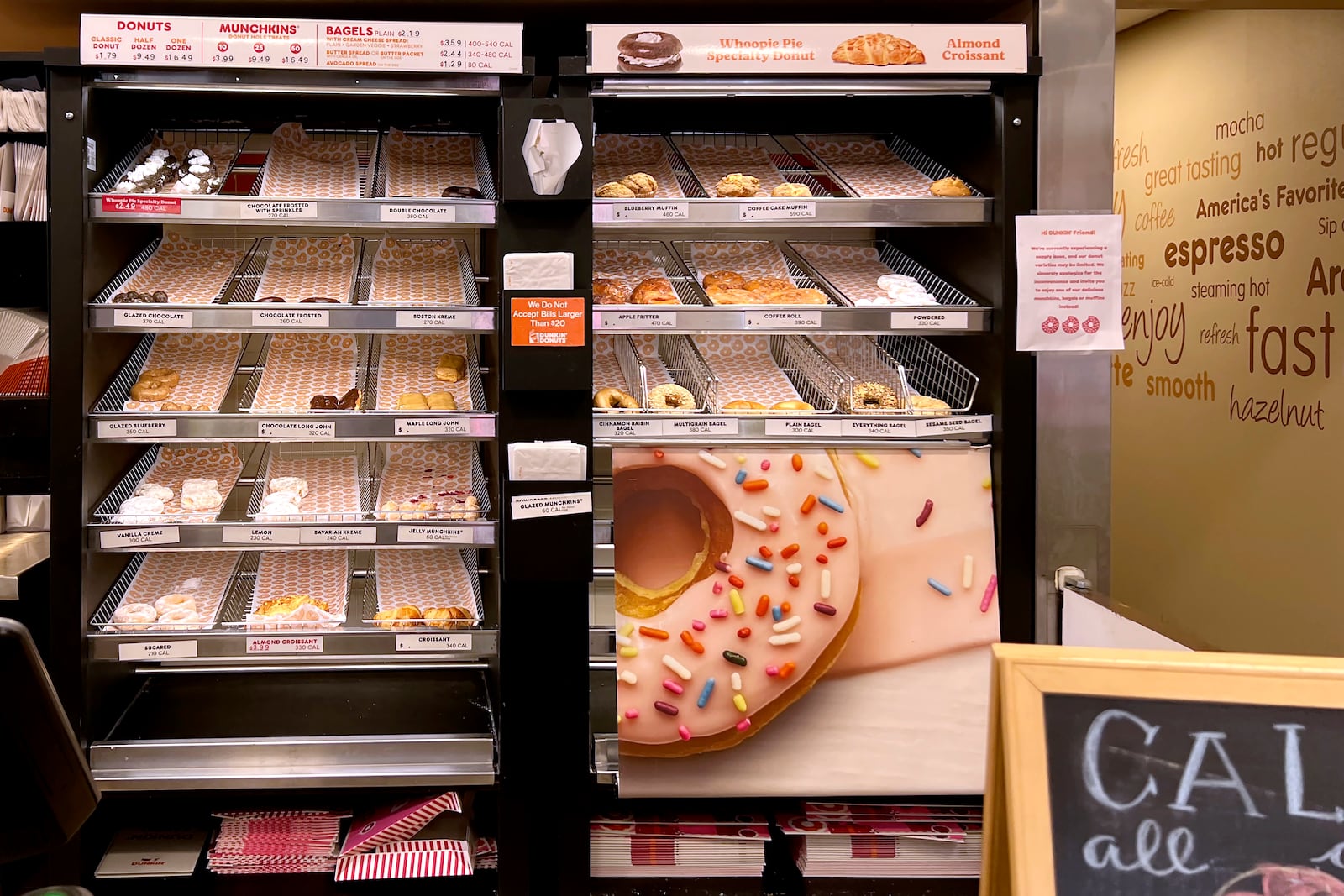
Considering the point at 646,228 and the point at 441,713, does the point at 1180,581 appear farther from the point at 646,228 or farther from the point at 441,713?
the point at 441,713

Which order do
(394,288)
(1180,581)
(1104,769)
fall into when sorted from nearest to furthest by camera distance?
(1104,769), (394,288), (1180,581)

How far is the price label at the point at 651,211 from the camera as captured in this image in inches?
97.7

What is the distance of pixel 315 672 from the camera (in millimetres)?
2996

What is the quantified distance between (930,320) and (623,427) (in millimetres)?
876

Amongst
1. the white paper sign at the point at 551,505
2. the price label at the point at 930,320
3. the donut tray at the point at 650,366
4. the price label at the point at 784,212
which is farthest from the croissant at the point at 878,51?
the white paper sign at the point at 551,505

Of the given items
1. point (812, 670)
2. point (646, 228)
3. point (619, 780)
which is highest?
point (646, 228)

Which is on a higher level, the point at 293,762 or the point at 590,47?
the point at 590,47

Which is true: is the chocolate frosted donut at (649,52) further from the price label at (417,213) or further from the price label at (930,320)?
the price label at (930,320)

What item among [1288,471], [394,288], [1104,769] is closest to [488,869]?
[394,288]

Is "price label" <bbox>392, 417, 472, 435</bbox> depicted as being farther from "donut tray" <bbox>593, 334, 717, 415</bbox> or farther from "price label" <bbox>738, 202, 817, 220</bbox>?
"price label" <bbox>738, 202, 817, 220</bbox>

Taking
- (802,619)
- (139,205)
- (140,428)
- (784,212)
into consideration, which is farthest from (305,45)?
(802,619)

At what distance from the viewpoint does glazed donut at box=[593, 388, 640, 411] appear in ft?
8.45

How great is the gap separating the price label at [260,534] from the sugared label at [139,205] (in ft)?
2.69

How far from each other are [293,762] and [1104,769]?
6.75ft
